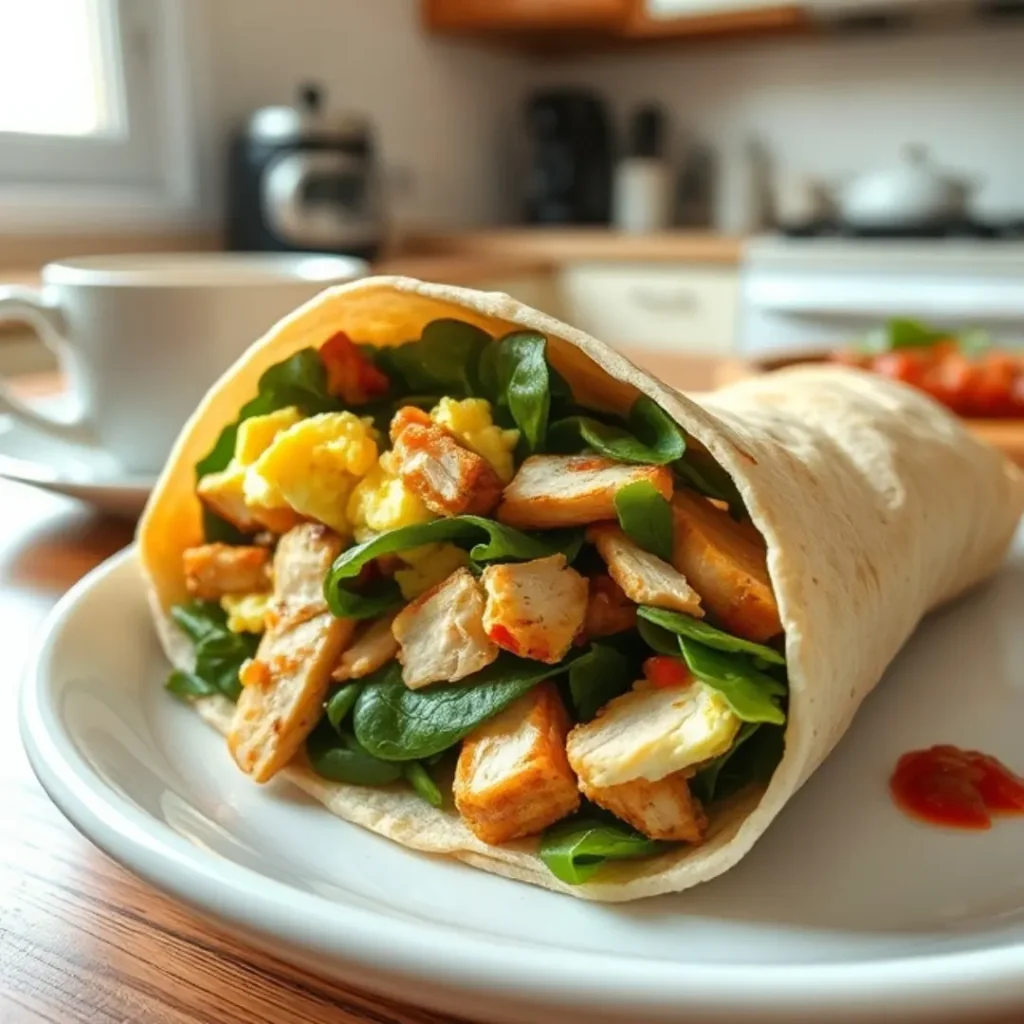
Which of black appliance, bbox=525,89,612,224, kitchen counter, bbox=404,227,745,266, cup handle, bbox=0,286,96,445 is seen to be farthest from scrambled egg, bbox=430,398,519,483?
black appliance, bbox=525,89,612,224

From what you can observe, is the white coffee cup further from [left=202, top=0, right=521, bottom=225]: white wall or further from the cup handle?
[left=202, top=0, right=521, bottom=225]: white wall

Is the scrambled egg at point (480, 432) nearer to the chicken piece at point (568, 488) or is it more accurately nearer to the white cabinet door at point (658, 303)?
the chicken piece at point (568, 488)

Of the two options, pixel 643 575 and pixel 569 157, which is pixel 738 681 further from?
pixel 569 157

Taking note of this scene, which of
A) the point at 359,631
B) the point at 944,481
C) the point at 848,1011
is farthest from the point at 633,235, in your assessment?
the point at 848,1011

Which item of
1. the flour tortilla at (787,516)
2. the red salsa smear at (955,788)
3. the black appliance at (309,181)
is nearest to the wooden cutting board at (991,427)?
the flour tortilla at (787,516)

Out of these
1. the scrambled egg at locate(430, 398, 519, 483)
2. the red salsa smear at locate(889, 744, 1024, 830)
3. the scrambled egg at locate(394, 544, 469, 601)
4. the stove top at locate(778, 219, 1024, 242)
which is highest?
the stove top at locate(778, 219, 1024, 242)

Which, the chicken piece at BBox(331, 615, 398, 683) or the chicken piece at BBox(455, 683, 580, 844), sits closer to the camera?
the chicken piece at BBox(455, 683, 580, 844)

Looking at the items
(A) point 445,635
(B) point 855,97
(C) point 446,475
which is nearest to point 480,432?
(C) point 446,475

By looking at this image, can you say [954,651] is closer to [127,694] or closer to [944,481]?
[944,481]
